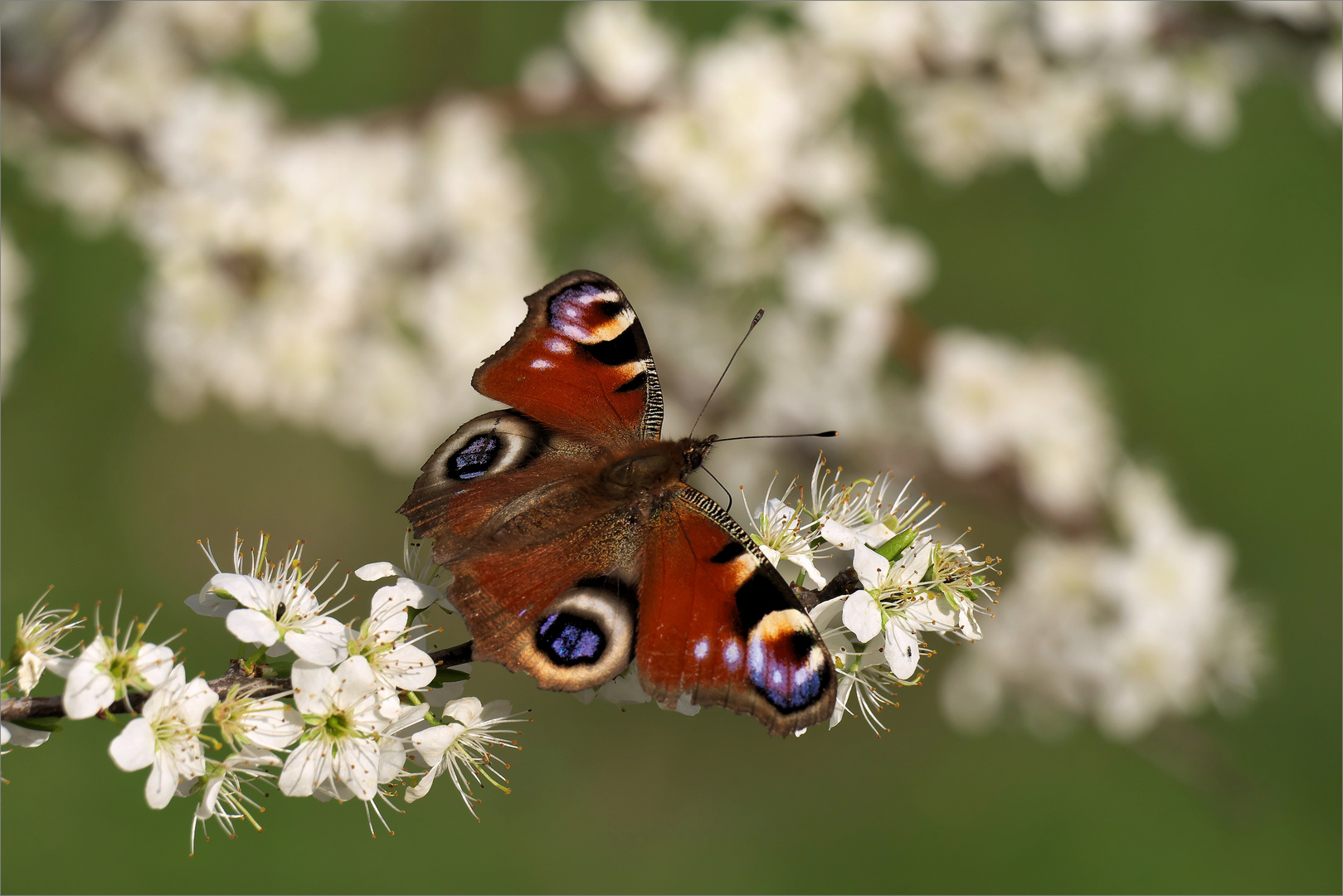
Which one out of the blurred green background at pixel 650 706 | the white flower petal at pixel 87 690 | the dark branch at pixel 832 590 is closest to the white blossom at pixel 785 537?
the dark branch at pixel 832 590

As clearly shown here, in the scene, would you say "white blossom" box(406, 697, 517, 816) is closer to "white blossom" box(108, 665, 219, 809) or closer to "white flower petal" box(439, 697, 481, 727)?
"white flower petal" box(439, 697, 481, 727)

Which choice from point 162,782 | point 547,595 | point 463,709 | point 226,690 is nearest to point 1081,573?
point 547,595

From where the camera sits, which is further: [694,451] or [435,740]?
[694,451]

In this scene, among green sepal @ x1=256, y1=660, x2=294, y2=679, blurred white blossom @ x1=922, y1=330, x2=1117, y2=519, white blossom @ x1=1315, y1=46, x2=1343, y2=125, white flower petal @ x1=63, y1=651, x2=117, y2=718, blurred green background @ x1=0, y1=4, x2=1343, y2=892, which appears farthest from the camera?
blurred green background @ x1=0, y1=4, x2=1343, y2=892

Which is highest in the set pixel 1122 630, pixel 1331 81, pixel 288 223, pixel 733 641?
pixel 1331 81

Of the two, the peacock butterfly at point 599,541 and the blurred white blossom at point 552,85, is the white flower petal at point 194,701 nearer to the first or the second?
the peacock butterfly at point 599,541

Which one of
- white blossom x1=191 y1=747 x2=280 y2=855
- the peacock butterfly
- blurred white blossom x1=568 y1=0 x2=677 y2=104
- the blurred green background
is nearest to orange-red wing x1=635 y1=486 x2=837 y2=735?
the peacock butterfly

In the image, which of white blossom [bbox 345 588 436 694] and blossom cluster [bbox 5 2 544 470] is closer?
white blossom [bbox 345 588 436 694]

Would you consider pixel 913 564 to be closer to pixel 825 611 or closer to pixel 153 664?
pixel 825 611
